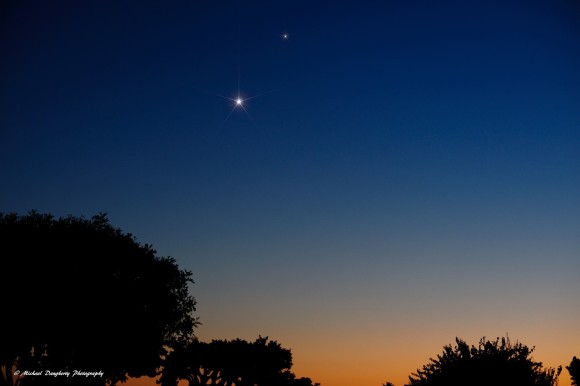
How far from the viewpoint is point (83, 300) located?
3216 centimetres

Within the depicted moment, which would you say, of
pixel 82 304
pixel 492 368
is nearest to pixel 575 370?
pixel 492 368

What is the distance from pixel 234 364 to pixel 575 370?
33509mm

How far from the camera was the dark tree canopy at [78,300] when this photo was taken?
1215 inches

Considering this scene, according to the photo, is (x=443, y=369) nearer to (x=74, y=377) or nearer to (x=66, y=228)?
(x=74, y=377)

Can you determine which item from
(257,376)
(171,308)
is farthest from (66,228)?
(257,376)

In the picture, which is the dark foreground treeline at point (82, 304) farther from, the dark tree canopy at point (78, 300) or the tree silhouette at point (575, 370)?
the tree silhouette at point (575, 370)

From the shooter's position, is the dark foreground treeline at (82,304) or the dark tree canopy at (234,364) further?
the dark tree canopy at (234,364)

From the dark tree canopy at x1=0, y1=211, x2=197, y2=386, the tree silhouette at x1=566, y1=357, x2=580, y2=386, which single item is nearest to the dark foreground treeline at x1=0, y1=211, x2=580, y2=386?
the dark tree canopy at x1=0, y1=211, x2=197, y2=386

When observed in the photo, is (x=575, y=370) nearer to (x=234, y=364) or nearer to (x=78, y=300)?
(x=234, y=364)

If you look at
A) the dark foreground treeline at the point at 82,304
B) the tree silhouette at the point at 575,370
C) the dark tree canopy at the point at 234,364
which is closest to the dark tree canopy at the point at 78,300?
the dark foreground treeline at the point at 82,304

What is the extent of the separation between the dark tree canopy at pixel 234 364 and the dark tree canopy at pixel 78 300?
20.7ft

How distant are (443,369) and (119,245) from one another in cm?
2565

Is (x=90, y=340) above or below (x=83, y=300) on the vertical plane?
below

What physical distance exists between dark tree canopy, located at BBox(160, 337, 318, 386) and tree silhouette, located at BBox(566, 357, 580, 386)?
2698 cm
